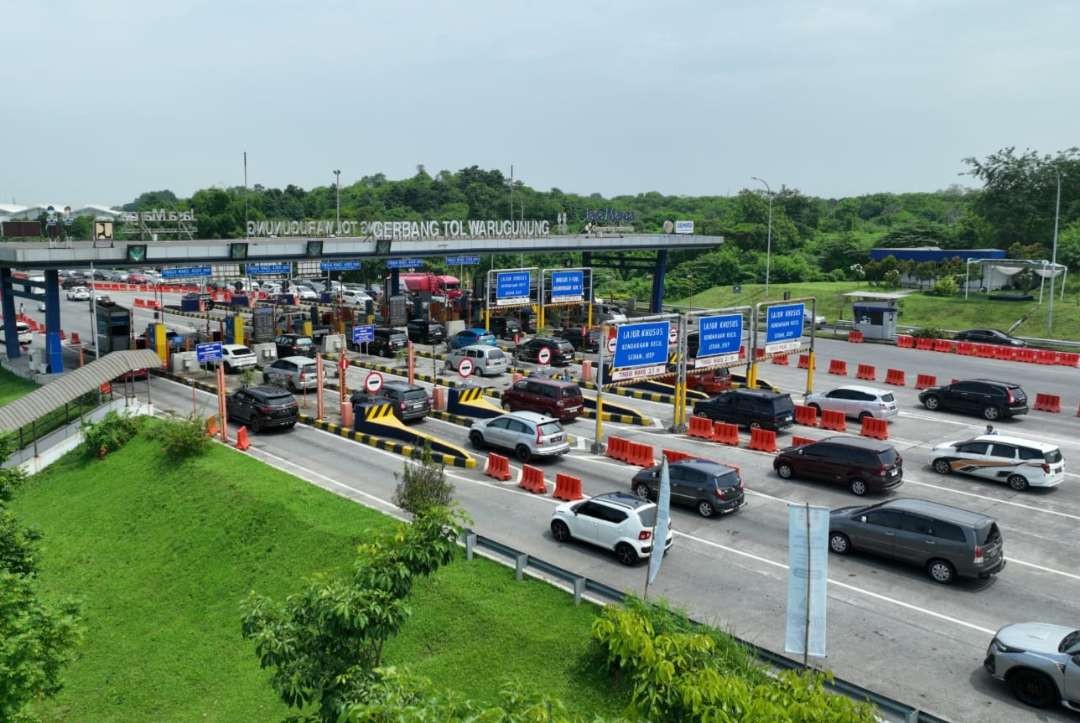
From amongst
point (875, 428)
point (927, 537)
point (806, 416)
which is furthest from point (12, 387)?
point (927, 537)

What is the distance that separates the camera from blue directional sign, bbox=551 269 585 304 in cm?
5438

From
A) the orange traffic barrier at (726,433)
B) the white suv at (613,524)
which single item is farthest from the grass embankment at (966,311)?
the white suv at (613,524)

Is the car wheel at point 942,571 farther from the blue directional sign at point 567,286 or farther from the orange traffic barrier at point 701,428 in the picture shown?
the blue directional sign at point 567,286

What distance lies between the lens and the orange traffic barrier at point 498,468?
83.1 ft

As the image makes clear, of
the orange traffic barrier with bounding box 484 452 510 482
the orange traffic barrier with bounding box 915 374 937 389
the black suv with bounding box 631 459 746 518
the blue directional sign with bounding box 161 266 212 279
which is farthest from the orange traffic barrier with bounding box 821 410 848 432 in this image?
the blue directional sign with bounding box 161 266 212 279

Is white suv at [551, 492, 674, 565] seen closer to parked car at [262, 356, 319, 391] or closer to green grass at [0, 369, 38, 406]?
parked car at [262, 356, 319, 391]

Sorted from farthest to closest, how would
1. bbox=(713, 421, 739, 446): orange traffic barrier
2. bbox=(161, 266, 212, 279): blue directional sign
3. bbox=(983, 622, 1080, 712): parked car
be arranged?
bbox=(161, 266, 212, 279): blue directional sign
bbox=(713, 421, 739, 446): orange traffic barrier
bbox=(983, 622, 1080, 712): parked car

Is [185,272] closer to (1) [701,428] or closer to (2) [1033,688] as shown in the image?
(1) [701,428]

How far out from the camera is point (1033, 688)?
13.3 m

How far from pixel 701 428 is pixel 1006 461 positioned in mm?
9703

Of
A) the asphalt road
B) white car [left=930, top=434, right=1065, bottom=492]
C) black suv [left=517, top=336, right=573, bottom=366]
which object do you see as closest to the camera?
the asphalt road

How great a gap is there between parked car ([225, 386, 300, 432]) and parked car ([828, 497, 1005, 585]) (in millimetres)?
19972

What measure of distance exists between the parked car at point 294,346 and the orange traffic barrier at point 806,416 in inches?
1057

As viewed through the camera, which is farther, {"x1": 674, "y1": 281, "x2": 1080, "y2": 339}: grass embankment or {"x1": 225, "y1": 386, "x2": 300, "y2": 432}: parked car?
{"x1": 674, "y1": 281, "x2": 1080, "y2": 339}: grass embankment
